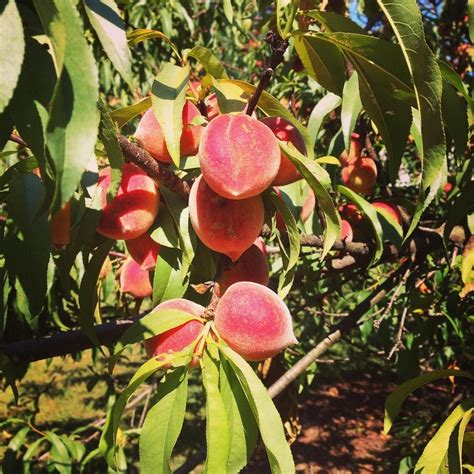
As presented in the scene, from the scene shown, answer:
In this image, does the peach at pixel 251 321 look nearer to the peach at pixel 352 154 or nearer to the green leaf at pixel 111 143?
the green leaf at pixel 111 143

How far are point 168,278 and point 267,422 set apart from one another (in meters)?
0.26

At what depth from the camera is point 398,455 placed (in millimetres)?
3262

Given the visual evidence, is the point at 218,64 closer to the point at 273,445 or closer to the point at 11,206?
the point at 11,206

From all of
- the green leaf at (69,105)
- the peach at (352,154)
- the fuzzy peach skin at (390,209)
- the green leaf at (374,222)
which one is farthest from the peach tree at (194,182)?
the peach at (352,154)

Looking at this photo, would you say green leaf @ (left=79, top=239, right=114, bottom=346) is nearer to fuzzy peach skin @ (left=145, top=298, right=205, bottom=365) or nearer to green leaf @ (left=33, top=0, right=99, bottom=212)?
fuzzy peach skin @ (left=145, top=298, right=205, bottom=365)

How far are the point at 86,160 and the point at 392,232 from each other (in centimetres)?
80

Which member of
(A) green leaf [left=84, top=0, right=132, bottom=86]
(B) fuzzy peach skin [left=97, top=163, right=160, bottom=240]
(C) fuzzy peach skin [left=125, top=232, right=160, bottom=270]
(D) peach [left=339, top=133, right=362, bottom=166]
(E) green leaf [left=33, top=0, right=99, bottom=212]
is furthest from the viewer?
(D) peach [left=339, top=133, right=362, bottom=166]

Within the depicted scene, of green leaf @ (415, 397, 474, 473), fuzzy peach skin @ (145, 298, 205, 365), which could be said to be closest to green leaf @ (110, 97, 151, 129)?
fuzzy peach skin @ (145, 298, 205, 365)

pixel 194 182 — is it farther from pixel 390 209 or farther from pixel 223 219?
pixel 390 209

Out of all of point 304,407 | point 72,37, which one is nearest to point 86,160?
point 72,37

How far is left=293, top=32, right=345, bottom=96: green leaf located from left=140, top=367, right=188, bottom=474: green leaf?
392mm

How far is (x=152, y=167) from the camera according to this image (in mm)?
592

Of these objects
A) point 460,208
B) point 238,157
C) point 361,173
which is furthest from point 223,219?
point 361,173

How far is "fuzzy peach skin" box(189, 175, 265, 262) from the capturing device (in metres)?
0.58
